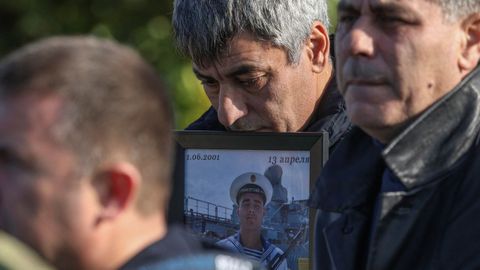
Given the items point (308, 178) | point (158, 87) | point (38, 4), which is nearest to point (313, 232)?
point (308, 178)

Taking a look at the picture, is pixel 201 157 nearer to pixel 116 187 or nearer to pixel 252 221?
pixel 252 221

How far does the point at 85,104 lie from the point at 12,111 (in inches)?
5.8

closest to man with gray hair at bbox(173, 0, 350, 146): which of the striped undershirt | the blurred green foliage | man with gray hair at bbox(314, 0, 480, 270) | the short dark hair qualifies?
the striped undershirt

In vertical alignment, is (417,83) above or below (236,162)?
above

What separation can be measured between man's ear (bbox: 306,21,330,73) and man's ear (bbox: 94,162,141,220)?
193 cm

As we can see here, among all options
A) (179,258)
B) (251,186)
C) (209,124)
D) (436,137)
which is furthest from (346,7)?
(179,258)

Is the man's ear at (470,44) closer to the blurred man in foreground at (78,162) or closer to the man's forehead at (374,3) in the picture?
the man's forehead at (374,3)

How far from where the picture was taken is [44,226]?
7.31ft

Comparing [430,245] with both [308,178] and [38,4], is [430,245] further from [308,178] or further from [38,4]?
[38,4]

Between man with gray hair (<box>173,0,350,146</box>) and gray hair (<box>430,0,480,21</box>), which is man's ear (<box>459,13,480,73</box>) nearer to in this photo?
gray hair (<box>430,0,480,21</box>)

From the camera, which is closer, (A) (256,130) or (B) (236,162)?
(B) (236,162)

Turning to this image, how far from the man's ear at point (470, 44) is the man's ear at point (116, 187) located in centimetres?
116

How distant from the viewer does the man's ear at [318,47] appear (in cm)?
410

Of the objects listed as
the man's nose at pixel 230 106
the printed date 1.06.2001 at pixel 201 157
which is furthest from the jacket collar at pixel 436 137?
the man's nose at pixel 230 106
